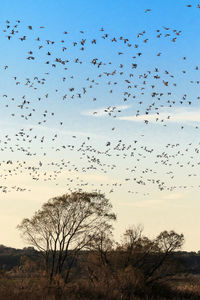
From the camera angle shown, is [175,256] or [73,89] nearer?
[73,89]

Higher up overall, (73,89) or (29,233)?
(73,89)

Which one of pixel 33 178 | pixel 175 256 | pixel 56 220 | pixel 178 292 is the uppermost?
pixel 33 178

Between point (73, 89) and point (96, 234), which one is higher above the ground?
point (73, 89)

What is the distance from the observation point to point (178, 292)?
51125 mm

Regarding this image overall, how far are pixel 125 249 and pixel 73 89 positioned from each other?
23.7 m

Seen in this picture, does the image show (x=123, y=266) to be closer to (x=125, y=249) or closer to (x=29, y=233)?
(x=125, y=249)

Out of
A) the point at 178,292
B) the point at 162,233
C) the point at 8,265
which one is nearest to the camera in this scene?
the point at 178,292

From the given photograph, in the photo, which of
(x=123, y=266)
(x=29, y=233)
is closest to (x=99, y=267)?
(x=123, y=266)

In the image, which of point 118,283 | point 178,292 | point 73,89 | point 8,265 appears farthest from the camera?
point 8,265

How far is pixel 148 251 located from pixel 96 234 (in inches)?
277

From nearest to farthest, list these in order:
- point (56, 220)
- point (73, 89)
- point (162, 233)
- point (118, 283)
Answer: point (73, 89), point (118, 283), point (162, 233), point (56, 220)

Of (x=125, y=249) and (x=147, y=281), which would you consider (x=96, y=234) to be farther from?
(x=147, y=281)

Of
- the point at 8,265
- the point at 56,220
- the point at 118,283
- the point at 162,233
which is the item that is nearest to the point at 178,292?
the point at 162,233

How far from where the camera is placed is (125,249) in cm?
5353
